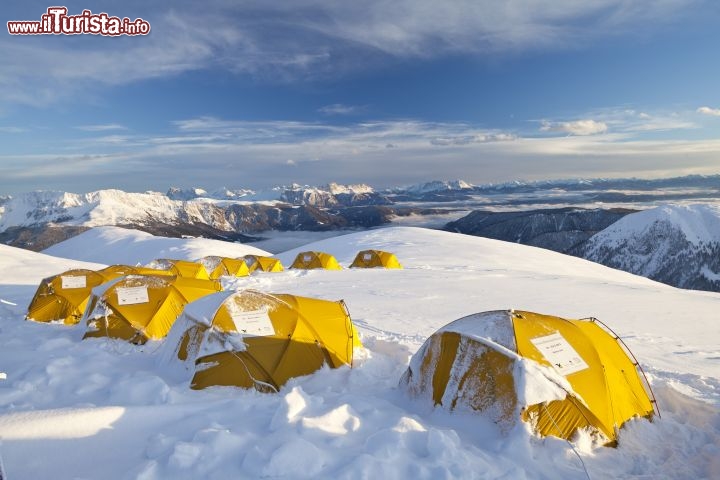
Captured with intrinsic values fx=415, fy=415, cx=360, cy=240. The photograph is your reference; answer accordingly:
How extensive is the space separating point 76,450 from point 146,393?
1.99m

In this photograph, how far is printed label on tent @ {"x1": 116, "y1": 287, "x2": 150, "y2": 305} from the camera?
1084 cm

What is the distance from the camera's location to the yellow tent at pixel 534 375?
601cm

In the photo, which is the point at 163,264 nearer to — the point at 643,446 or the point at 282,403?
the point at 282,403

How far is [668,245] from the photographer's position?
142250 millimetres

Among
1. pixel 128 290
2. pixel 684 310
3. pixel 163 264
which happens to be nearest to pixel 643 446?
pixel 128 290

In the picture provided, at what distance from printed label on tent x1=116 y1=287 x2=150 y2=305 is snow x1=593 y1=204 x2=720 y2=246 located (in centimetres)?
16944

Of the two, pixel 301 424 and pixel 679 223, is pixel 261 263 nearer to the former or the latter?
pixel 301 424

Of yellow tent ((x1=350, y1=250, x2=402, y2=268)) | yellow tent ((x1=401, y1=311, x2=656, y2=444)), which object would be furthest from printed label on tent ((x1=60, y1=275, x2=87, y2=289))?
yellow tent ((x1=350, y1=250, x2=402, y2=268))

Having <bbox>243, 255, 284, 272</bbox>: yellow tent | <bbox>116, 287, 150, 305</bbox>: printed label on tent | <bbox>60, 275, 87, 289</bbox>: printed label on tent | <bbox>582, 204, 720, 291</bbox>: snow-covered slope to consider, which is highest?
<bbox>116, 287, 150, 305</bbox>: printed label on tent

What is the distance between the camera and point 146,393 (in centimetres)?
669

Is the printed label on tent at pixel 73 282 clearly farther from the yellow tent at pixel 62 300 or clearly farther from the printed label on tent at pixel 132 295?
the printed label on tent at pixel 132 295

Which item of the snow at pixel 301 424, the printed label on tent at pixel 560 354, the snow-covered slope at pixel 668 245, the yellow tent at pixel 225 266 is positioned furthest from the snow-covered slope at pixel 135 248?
the snow-covered slope at pixel 668 245

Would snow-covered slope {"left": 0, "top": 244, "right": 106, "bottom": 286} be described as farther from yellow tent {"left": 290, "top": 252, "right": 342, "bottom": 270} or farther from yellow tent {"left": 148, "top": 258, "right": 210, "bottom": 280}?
yellow tent {"left": 290, "top": 252, "right": 342, "bottom": 270}

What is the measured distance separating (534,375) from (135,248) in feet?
221
